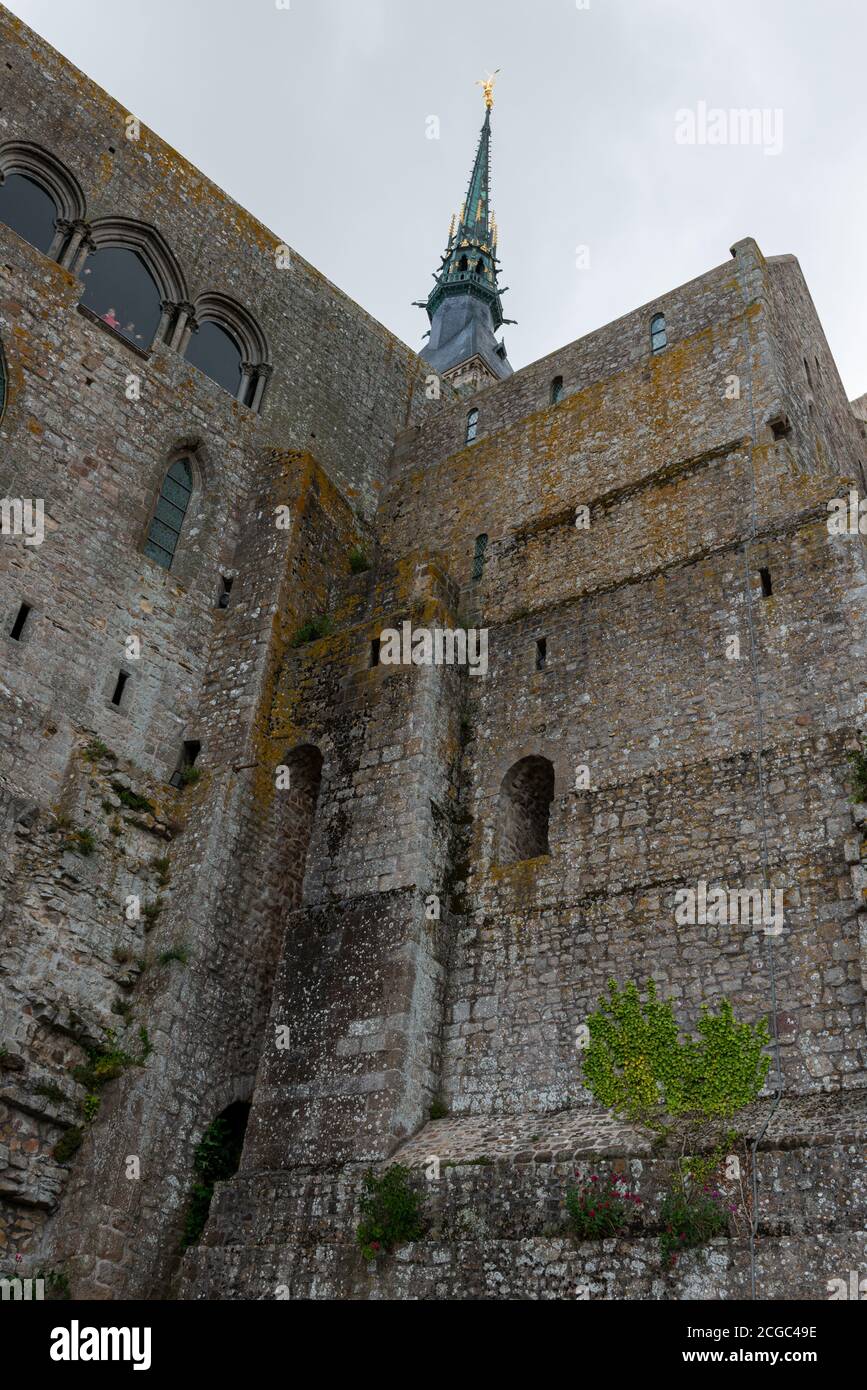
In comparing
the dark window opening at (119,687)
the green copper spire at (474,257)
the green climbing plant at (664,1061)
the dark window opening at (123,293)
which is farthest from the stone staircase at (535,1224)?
the green copper spire at (474,257)

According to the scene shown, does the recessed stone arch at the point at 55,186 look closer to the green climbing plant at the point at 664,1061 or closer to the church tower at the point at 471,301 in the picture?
the green climbing plant at the point at 664,1061

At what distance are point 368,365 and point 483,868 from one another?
402 inches

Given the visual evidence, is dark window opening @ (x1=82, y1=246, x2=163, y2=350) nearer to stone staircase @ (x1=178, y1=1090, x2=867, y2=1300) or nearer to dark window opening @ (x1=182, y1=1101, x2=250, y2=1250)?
dark window opening @ (x1=182, y1=1101, x2=250, y2=1250)

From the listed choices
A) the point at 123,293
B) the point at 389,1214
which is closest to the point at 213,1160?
the point at 389,1214

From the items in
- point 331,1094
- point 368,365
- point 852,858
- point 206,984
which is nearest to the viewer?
point 852,858

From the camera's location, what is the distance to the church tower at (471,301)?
4603 cm

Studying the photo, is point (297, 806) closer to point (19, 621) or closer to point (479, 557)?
point (19, 621)

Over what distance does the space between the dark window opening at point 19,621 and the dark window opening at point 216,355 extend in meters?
5.14

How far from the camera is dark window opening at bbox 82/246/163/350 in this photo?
571 inches

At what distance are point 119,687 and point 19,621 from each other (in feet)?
4.34

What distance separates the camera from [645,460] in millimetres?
13891

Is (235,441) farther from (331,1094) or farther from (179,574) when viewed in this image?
(331,1094)
